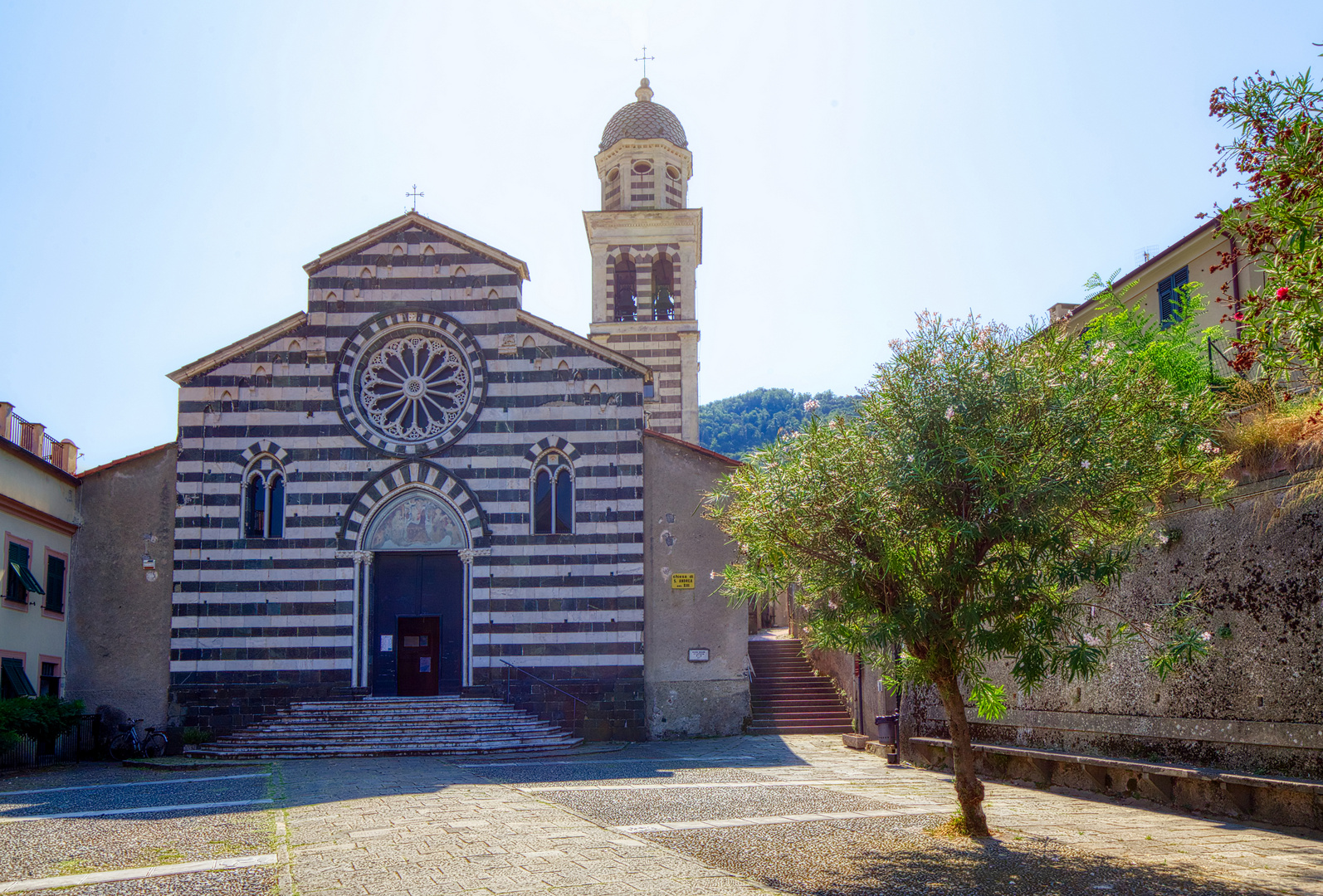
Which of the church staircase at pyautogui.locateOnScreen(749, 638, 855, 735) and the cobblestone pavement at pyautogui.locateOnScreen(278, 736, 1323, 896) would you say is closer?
the cobblestone pavement at pyautogui.locateOnScreen(278, 736, 1323, 896)

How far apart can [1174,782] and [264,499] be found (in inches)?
756

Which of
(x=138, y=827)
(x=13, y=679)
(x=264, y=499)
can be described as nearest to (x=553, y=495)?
(x=264, y=499)

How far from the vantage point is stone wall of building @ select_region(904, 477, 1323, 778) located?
37.2 ft

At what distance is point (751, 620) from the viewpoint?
120ft

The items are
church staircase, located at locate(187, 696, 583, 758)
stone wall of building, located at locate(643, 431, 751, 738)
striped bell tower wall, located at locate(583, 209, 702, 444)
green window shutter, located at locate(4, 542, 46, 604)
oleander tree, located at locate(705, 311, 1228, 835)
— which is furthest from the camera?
striped bell tower wall, located at locate(583, 209, 702, 444)

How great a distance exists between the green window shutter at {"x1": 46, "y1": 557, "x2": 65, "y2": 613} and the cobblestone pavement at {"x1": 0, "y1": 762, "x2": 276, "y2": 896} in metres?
5.40

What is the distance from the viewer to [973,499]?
32.9 feet

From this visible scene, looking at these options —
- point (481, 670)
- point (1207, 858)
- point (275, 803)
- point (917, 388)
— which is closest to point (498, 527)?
point (481, 670)

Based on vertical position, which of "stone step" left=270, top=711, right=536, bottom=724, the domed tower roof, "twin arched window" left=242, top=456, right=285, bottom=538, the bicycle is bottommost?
the bicycle

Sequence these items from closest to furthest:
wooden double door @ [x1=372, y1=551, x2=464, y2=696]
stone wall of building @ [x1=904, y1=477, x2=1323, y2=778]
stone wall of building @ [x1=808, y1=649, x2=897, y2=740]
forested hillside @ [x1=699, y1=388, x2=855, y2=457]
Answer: stone wall of building @ [x1=904, y1=477, x2=1323, y2=778]
stone wall of building @ [x1=808, y1=649, x2=897, y2=740]
wooden double door @ [x1=372, y1=551, x2=464, y2=696]
forested hillside @ [x1=699, y1=388, x2=855, y2=457]

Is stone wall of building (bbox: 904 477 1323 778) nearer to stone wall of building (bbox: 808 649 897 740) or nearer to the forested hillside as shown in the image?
stone wall of building (bbox: 808 649 897 740)

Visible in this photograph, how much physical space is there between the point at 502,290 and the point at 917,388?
16386mm

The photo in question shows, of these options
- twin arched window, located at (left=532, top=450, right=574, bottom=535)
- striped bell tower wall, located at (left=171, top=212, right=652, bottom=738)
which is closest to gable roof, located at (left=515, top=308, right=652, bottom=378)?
striped bell tower wall, located at (left=171, top=212, right=652, bottom=738)

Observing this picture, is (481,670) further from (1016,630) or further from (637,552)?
(1016,630)
